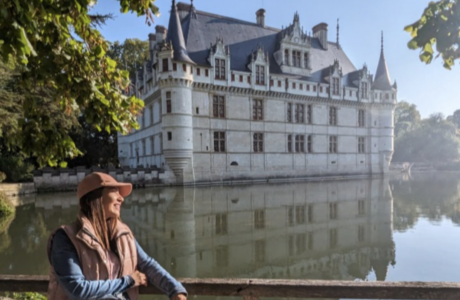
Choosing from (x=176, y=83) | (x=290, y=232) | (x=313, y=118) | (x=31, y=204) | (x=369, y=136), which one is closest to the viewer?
(x=290, y=232)

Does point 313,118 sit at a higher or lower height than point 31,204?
higher

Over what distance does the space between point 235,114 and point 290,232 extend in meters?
17.4

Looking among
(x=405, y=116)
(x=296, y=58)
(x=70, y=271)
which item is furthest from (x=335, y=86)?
(x=405, y=116)

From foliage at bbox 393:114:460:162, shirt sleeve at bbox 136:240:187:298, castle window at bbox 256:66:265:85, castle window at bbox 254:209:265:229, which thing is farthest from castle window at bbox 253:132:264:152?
foliage at bbox 393:114:460:162

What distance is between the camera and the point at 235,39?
26984 mm

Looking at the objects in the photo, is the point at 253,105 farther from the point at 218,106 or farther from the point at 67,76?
the point at 67,76

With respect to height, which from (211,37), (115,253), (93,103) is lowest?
(115,253)

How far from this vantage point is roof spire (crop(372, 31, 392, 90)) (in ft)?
108

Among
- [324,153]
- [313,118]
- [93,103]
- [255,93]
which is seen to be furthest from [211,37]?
Answer: [93,103]

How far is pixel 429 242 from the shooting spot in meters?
7.54

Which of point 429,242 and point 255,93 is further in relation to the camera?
point 255,93

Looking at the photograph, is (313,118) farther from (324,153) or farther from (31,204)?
(31,204)

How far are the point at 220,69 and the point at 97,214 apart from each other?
23423 mm

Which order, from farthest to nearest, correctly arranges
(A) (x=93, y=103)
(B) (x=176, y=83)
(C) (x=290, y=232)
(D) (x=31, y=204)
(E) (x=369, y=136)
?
(E) (x=369, y=136), (B) (x=176, y=83), (D) (x=31, y=204), (C) (x=290, y=232), (A) (x=93, y=103)
